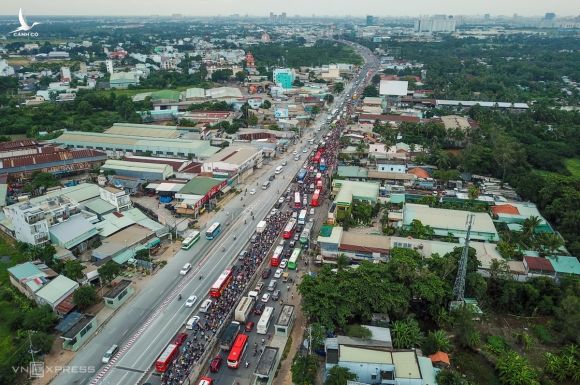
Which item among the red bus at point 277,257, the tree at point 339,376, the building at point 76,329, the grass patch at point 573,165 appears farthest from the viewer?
the grass patch at point 573,165

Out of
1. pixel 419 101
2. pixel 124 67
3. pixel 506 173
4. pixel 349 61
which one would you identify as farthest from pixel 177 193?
pixel 349 61

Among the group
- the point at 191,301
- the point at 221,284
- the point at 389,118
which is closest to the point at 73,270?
the point at 191,301

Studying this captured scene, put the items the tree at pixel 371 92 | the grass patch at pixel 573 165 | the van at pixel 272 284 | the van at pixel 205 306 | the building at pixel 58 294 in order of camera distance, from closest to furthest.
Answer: the building at pixel 58 294 → the van at pixel 205 306 → the van at pixel 272 284 → the grass patch at pixel 573 165 → the tree at pixel 371 92

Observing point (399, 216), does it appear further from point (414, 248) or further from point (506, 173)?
point (506, 173)

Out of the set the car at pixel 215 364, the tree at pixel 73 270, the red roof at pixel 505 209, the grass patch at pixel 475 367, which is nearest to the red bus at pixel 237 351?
the car at pixel 215 364

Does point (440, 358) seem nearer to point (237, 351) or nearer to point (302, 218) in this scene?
point (237, 351)

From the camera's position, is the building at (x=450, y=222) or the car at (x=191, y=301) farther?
the building at (x=450, y=222)

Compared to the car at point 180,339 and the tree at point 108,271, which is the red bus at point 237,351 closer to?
the car at point 180,339
